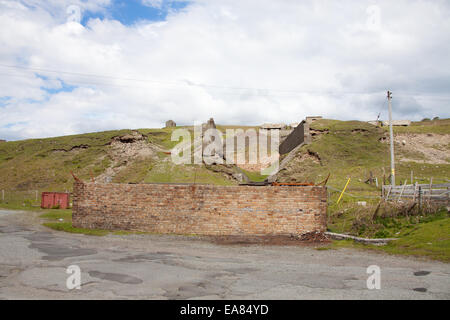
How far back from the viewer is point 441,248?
921 cm

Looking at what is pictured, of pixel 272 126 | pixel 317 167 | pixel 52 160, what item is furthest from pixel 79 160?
pixel 272 126

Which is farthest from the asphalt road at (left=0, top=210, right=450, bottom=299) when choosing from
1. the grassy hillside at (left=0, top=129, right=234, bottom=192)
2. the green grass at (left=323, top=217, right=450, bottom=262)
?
the grassy hillside at (left=0, top=129, right=234, bottom=192)

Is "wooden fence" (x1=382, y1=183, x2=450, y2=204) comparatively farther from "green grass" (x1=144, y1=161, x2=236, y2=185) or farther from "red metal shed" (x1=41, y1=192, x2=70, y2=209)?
"red metal shed" (x1=41, y1=192, x2=70, y2=209)

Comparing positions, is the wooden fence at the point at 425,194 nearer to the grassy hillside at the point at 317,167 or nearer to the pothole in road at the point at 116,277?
the grassy hillside at the point at 317,167

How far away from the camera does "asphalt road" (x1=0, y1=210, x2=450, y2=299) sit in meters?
5.32

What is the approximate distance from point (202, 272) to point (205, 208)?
593 centimetres

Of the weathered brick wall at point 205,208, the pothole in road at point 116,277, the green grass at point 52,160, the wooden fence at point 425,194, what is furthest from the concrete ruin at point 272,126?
the pothole in road at point 116,277

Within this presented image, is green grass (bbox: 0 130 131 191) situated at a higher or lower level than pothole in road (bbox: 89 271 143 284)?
higher

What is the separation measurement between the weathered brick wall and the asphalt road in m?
1.66

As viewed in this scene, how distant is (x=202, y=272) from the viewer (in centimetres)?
691

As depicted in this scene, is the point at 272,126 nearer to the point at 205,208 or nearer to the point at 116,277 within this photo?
the point at 205,208

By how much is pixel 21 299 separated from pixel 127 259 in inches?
134
